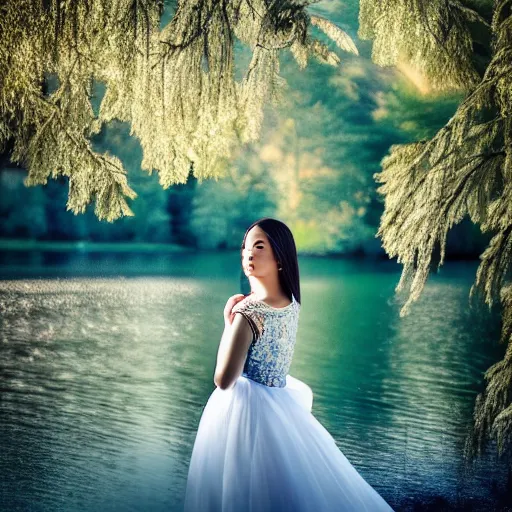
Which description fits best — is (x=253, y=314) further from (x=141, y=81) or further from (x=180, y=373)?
(x=141, y=81)

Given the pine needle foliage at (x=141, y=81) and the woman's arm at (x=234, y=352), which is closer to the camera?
the woman's arm at (x=234, y=352)

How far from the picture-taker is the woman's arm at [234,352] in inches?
99.7

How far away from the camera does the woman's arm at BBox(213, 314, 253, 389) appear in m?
2.53

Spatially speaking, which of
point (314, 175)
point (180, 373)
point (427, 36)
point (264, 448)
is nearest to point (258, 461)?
point (264, 448)

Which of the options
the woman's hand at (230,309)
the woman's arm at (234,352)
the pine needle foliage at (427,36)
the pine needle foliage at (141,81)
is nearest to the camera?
the woman's arm at (234,352)

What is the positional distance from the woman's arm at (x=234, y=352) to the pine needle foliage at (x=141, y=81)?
1.48 m

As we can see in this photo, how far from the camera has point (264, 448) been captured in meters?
2.56

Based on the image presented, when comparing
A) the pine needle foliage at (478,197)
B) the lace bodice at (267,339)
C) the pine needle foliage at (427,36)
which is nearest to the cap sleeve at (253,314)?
the lace bodice at (267,339)

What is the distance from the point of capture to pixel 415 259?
3916 mm

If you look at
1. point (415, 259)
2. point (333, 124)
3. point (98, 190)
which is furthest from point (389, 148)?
point (98, 190)

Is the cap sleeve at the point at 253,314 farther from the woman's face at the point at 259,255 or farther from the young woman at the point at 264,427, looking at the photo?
the woman's face at the point at 259,255

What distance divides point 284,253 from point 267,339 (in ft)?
1.08

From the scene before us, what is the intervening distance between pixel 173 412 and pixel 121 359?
14.9 inches

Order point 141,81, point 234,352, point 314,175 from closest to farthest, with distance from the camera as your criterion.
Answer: point 234,352 < point 141,81 < point 314,175
